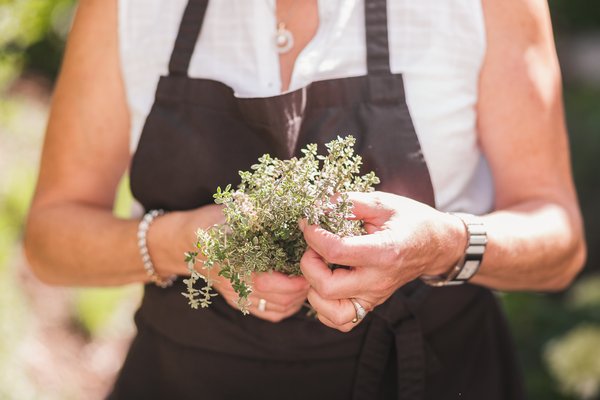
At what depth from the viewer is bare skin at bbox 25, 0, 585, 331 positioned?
4.86 feet

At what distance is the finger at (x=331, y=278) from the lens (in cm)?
142

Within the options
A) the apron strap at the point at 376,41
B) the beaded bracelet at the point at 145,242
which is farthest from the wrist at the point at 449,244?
the beaded bracelet at the point at 145,242

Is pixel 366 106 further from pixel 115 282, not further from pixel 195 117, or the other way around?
pixel 115 282

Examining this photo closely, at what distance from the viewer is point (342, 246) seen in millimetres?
1354

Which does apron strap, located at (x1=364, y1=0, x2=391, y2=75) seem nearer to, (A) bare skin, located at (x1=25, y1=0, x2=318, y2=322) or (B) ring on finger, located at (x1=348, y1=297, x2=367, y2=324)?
(A) bare skin, located at (x1=25, y1=0, x2=318, y2=322)

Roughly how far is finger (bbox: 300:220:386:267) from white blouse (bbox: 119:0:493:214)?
52 cm

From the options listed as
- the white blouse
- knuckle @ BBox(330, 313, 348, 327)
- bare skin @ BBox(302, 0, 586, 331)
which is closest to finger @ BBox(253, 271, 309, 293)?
knuckle @ BBox(330, 313, 348, 327)

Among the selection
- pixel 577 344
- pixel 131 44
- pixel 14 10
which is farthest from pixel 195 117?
pixel 577 344

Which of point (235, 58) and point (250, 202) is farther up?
point (235, 58)

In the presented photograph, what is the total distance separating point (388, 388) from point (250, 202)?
72cm

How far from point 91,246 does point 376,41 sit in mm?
859

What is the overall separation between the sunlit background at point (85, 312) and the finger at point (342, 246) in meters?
2.30

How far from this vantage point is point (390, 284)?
1.46 metres

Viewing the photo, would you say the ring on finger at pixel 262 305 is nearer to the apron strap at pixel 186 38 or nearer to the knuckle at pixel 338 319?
the knuckle at pixel 338 319
